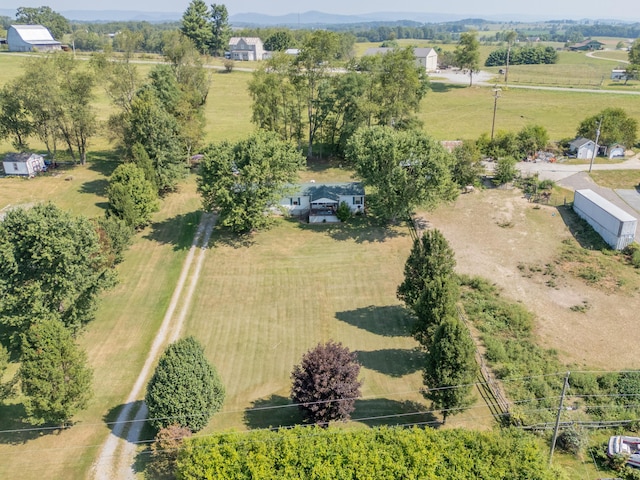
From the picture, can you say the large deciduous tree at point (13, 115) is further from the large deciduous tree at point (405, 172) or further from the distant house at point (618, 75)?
the distant house at point (618, 75)

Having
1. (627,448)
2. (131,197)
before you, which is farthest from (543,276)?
(131,197)

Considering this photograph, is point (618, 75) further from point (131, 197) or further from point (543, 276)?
point (131, 197)

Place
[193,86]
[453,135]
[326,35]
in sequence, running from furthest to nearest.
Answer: [453,135]
[193,86]
[326,35]

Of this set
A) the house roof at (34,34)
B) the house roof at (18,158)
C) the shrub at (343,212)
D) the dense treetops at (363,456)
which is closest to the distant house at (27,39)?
the house roof at (34,34)


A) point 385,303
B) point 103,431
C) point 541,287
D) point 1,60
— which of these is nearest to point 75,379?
point 103,431

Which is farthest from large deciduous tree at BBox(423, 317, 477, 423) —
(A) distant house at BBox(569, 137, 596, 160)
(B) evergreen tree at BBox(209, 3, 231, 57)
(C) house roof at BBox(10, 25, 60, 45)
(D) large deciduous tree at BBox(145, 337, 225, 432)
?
(C) house roof at BBox(10, 25, 60, 45)

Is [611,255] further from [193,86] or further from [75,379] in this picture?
[193,86]

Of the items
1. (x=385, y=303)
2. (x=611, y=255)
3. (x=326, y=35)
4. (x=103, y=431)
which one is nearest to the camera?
(x=103, y=431)
